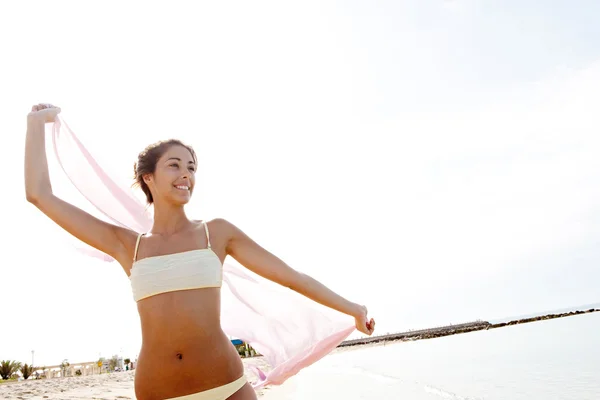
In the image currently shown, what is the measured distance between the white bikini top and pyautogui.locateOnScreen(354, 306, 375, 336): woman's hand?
0.85m

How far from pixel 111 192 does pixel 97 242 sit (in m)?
0.89

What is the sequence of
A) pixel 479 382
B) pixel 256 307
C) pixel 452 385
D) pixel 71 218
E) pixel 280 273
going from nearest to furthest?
pixel 71 218
pixel 280 273
pixel 256 307
pixel 452 385
pixel 479 382

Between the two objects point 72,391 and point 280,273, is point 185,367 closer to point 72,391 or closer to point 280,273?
point 280,273

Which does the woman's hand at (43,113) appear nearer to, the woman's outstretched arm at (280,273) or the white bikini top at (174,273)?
the white bikini top at (174,273)

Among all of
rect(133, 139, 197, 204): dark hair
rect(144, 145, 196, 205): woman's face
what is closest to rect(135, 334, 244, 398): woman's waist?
rect(144, 145, 196, 205): woman's face

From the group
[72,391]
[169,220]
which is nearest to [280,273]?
[169,220]

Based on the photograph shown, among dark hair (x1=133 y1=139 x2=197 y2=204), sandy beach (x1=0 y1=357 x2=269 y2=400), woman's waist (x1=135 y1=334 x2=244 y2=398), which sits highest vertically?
dark hair (x1=133 y1=139 x2=197 y2=204)

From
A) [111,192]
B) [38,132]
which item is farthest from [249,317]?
[38,132]

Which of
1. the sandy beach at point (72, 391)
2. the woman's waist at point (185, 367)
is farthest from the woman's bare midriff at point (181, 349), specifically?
the sandy beach at point (72, 391)

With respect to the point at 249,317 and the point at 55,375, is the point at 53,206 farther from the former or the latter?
the point at 55,375

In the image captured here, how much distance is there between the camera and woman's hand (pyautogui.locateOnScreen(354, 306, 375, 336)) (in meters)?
3.15

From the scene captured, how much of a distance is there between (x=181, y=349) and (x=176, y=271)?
36 cm

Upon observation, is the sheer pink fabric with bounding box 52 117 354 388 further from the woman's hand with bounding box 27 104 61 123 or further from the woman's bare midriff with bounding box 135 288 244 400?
the woman's bare midriff with bounding box 135 288 244 400

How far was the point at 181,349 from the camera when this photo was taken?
260cm
